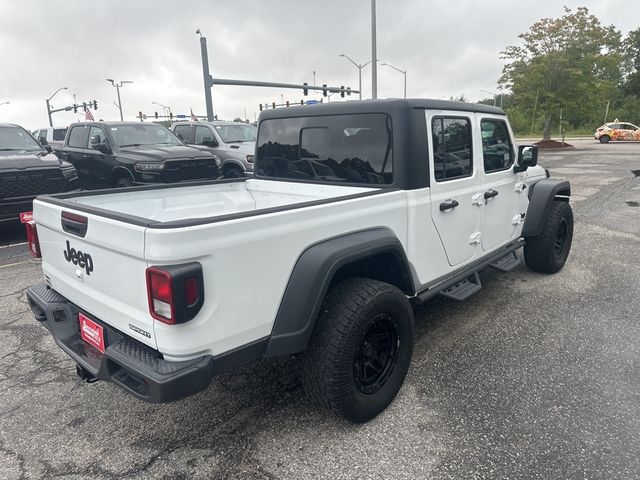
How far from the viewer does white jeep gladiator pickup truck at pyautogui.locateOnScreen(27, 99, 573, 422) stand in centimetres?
200

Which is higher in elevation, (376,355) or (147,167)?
(147,167)

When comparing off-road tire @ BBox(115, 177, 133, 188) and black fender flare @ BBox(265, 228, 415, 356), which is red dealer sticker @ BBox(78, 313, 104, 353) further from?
off-road tire @ BBox(115, 177, 133, 188)

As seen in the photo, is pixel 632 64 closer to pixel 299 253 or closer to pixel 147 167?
pixel 147 167

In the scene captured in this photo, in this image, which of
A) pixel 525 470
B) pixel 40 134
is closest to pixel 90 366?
pixel 525 470

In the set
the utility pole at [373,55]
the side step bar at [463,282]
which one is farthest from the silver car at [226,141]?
the utility pole at [373,55]

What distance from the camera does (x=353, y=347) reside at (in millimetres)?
2467

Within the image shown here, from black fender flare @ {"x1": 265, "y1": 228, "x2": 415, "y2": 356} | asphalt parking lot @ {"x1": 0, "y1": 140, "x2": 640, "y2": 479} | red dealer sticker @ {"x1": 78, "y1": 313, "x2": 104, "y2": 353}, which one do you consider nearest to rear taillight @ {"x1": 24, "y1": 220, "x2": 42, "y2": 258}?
red dealer sticker @ {"x1": 78, "y1": 313, "x2": 104, "y2": 353}

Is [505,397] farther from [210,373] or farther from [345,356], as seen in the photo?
[210,373]

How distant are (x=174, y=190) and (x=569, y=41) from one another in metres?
28.2

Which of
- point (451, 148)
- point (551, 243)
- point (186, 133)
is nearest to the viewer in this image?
point (451, 148)

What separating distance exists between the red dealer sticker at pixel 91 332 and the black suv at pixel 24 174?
215 inches

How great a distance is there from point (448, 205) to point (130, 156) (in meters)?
7.31

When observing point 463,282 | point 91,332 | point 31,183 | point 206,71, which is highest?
point 206,71

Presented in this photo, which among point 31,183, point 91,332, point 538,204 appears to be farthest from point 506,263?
point 31,183
